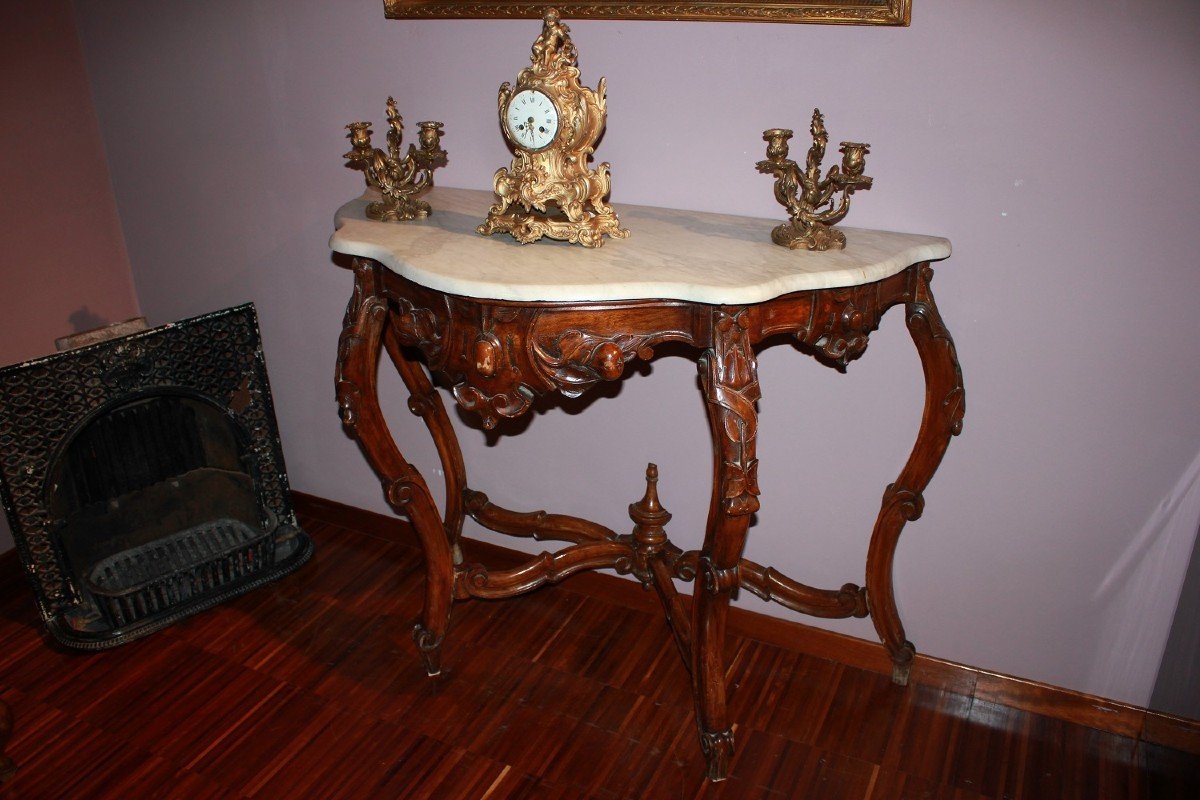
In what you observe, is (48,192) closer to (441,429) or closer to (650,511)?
(441,429)

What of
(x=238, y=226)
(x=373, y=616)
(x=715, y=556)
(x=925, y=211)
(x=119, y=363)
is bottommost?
(x=373, y=616)

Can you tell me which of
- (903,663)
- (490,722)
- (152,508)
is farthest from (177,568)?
(903,663)

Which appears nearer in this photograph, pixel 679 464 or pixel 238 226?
pixel 679 464

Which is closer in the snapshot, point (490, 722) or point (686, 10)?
point (686, 10)

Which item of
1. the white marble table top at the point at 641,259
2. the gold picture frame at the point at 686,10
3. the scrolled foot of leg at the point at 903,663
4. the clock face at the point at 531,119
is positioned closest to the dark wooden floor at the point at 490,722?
the scrolled foot of leg at the point at 903,663

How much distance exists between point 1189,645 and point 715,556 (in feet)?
3.20

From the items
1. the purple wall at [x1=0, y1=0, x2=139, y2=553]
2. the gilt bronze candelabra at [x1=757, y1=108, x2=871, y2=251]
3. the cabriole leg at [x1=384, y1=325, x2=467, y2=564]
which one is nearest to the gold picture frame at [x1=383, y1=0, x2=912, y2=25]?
the gilt bronze candelabra at [x1=757, y1=108, x2=871, y2=251]

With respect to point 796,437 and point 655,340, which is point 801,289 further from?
point 796,437

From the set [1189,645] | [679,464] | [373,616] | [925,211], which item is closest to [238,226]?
[373,616]

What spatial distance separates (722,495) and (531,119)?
0.79 metres

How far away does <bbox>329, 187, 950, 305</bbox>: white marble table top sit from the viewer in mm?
1533

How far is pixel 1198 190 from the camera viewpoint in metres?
1.62

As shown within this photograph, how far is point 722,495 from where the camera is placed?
1.62m

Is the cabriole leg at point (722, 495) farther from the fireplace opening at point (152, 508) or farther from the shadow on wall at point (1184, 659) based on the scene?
the fireplace opening at point (152, 508)
